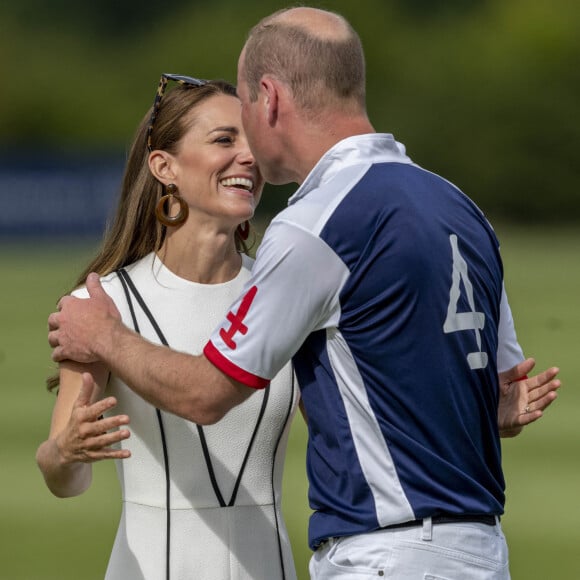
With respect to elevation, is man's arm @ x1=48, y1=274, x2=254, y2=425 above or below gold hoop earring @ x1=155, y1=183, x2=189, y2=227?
→ below

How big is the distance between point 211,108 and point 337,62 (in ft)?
2.98

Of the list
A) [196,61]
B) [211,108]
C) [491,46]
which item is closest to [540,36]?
[491,46]

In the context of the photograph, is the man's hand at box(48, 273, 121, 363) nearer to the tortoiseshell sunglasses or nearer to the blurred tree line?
the tortoiseshell sunglasses

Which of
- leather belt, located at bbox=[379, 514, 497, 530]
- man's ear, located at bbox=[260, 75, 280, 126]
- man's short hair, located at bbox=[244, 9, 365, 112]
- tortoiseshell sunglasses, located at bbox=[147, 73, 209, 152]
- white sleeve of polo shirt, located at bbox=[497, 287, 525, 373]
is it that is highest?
man's short hair, located at bbox=[244, 9, 365, 112]

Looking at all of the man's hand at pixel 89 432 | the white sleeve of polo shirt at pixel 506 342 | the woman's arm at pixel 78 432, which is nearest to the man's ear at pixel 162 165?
the woman's arm at pixel 78 432

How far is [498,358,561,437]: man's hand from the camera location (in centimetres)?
Result: 400

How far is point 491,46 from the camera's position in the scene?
168 feet

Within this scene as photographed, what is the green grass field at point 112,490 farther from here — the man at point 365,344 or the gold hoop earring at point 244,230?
the man at point 365,344

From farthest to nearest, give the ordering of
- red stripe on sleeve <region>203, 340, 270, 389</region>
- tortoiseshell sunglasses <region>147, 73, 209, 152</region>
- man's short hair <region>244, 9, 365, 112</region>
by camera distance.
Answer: tortoiseshell sunglasses <region>147, 73, 209, 152</region>
man's short hair <region>244, 9, 365, 112</region>
red stripe on sleeve <region>203, 340, 270, 389</region>

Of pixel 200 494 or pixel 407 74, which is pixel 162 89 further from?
pixel 407 74

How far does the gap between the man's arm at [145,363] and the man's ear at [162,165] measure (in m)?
0.69

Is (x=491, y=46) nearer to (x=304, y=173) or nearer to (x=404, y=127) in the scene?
(x=404, y=127)

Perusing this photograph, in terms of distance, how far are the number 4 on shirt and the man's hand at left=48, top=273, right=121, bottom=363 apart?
3.10 ft

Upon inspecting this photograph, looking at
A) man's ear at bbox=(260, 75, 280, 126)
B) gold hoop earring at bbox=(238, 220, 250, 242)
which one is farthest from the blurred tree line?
man's ear at bbox=(260, 75, 280, 126)
